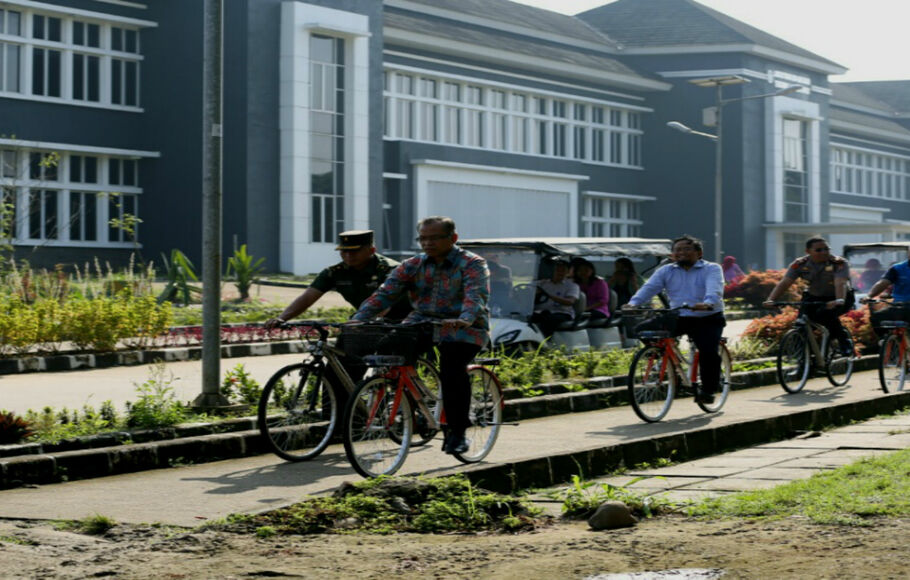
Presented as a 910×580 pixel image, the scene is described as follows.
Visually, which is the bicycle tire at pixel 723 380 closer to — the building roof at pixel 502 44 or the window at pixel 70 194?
the window at pixel 70 194

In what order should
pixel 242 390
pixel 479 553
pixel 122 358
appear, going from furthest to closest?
pixel 122 358
pixel 242 390
pixel 479 553

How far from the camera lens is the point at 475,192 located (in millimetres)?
57656

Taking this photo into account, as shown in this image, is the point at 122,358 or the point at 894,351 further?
the point at 122,358

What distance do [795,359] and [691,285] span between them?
3.11m

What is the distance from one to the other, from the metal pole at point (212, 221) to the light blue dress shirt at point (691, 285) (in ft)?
12.3

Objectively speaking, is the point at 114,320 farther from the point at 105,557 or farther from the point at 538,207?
the point at 538,207

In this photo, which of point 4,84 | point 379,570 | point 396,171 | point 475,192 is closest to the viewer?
point 379,570

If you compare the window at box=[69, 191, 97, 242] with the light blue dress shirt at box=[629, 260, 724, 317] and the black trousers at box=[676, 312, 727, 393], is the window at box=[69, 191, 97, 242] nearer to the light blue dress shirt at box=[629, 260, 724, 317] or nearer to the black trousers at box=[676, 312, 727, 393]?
the light blue dress shirt at box=[629, 260, 724, 317]

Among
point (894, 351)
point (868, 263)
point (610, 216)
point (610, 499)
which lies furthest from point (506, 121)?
point (610, 499)

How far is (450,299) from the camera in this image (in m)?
9.87

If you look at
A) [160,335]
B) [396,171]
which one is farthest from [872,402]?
[396,171]

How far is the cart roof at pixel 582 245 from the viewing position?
1962 centimetres

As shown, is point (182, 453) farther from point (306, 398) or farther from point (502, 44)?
point (502, 44)

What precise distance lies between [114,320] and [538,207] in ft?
136
